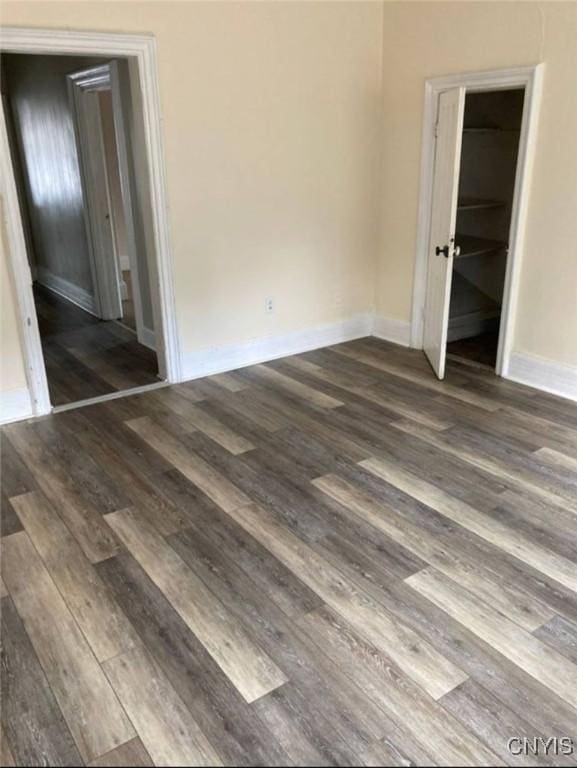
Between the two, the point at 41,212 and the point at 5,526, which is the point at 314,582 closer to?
the point at 5,526

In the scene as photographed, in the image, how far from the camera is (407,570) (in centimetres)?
248

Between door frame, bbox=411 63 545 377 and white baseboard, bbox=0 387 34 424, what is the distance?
3.06 m

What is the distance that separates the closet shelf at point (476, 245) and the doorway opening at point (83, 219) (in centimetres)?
274

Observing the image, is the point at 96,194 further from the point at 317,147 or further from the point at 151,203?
the point at 317,147

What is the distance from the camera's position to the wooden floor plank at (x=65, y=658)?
181 centimetres

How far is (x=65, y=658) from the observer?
6.81 feet

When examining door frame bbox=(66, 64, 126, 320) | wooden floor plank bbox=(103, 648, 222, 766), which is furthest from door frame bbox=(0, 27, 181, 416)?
wooden floor plank bbox=(103, 648, 222, 766)

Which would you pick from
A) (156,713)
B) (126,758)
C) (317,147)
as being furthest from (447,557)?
(317,147)

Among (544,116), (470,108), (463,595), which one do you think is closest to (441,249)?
(544,116)

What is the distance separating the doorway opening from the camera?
4.59 meters

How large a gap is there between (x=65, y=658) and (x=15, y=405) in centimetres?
215

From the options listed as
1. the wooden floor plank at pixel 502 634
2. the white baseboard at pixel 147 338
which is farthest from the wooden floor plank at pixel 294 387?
the wooden floor plank at pixel 502 634

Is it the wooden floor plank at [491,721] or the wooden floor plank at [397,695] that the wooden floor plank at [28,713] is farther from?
the wooden floor plank at [491,721]

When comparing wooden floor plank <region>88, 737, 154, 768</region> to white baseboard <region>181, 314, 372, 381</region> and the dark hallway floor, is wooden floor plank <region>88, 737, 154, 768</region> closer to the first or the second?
white baseboard <region>181, 314, 372, 381</region>
